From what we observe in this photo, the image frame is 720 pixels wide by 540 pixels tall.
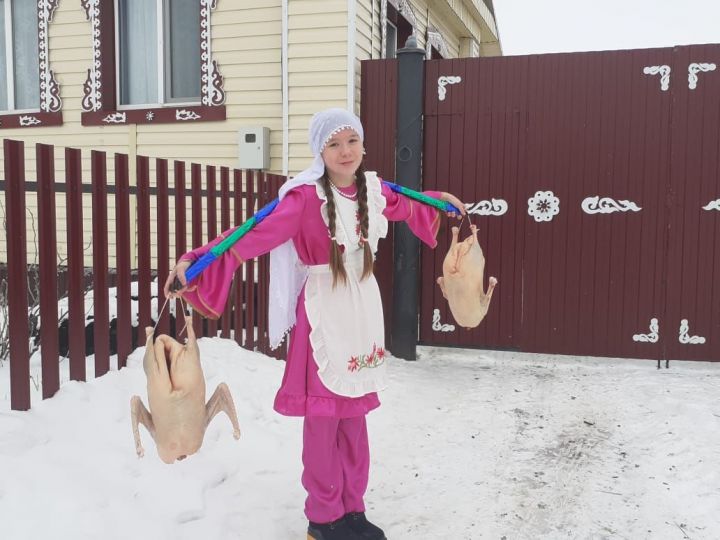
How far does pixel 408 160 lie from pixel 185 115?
2.33 metres

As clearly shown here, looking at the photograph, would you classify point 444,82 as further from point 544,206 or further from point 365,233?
point 365,233

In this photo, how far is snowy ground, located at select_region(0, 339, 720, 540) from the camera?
265 centimetres

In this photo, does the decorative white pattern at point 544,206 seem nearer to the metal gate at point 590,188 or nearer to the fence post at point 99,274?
the metal gate at point 590,188

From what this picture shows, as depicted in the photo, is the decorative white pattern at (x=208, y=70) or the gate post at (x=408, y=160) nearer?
the gate post at (x=408, y=160)

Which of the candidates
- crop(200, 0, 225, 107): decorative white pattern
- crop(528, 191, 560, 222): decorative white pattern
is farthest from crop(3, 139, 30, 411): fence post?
crop(528, 191, 560, 222): decorative white pattern

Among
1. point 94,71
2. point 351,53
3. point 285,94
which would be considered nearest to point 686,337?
point 351,53

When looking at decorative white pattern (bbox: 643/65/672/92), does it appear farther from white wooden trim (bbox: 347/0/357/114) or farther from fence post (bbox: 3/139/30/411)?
fence post (bbox: 3/139/30/411)

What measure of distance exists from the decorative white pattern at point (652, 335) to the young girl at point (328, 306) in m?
3.44

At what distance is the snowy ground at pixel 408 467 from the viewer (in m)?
2.65

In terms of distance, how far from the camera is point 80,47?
654 centimetres

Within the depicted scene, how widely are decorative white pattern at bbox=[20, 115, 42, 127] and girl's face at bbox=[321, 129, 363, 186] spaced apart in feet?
17.7

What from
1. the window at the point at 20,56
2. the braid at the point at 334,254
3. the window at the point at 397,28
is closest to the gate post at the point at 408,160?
the window at the point at 397,28

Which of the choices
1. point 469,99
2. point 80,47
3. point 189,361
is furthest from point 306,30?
point 189,361

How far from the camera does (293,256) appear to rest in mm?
2621
